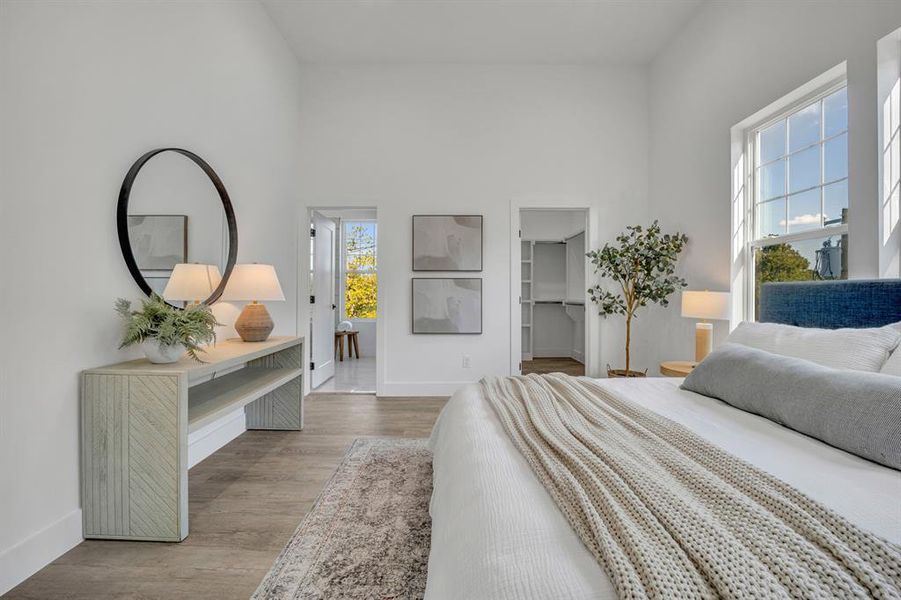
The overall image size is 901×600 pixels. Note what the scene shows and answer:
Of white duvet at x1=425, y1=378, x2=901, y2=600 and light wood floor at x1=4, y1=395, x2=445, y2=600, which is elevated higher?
white duvet at x1=425, y1=378, x2=901, y2=600

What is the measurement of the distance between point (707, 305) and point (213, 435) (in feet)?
11.3

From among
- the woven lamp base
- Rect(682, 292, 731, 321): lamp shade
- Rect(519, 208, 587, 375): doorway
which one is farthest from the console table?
Rect(519, 208, 587, 375): doorway

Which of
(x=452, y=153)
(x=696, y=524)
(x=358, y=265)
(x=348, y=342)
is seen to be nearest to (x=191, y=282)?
(x=696, y=524)

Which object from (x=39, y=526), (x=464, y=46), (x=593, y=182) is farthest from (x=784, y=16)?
(x=39, y=526)

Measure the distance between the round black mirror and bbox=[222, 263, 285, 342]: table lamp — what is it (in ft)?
0.29

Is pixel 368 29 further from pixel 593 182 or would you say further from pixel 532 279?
pixel 532 279

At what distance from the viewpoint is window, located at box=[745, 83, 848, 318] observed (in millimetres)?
2230

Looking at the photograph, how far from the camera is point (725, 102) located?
120 inches

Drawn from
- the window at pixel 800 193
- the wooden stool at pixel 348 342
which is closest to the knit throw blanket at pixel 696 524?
the window at pixel 800 193

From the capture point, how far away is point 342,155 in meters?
4.08

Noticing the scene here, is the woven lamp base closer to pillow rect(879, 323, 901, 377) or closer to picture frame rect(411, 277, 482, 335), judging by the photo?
picture frame rect(411, 277, 482, 335)

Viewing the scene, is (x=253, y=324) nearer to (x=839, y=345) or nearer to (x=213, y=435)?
(x=213, y=435)

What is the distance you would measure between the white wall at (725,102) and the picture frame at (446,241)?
180 centimetres

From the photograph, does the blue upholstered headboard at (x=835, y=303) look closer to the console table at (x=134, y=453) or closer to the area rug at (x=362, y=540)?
the area rug at (x=362, y=540)
